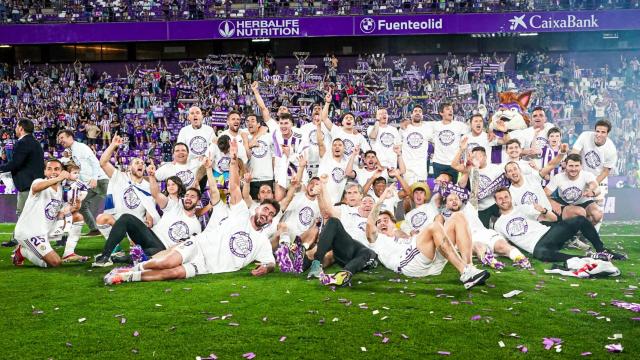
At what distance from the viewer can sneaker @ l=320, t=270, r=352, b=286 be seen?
290 inches

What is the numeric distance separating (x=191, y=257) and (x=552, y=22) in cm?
2216

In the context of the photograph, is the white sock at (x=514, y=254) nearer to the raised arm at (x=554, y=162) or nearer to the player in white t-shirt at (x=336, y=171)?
the raised arm at (x=554, y=162)

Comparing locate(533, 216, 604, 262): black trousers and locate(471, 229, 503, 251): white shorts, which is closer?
locate(533, 216, 604, 262): black trousers

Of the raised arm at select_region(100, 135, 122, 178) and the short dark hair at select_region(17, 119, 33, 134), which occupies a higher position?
the short dark hair at select_region(17, 119, 33, 134)

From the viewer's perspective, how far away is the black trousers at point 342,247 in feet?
26.0

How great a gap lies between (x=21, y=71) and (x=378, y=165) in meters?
24.3

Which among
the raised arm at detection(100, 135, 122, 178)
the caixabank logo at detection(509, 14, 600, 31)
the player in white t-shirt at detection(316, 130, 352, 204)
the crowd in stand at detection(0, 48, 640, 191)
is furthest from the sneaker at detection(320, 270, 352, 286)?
the caixabank logo at detection(509, 14, 600, 31)

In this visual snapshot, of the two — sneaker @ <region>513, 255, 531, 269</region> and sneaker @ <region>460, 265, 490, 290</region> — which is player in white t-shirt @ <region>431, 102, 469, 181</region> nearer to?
sneaker @ <region>513, 255, 531, 269</region>

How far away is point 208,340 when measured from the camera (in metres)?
5.49

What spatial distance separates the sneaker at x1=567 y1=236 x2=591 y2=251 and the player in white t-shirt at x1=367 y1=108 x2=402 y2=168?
312 cm

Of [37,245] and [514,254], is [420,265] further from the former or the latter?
[37,245]

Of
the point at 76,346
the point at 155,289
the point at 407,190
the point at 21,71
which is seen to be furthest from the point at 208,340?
the point at 21,71

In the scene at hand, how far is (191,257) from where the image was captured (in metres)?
7.97

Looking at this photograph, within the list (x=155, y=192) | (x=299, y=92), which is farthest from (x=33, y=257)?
(x=299, y=92)
